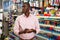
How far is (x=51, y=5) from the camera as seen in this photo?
7.92 ft

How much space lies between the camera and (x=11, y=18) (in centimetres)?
268

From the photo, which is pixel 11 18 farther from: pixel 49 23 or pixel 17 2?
pixel 49 23

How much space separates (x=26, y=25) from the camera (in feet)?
8.26

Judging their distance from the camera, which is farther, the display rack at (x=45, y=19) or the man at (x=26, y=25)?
the man at (x=26, y=25)

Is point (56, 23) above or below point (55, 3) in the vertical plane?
below

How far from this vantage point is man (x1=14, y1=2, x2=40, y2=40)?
2.52m

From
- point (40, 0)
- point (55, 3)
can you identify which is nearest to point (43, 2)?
point (40, 0)

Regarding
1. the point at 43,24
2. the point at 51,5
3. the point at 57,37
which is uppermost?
the point at 51,5

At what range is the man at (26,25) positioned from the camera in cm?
252

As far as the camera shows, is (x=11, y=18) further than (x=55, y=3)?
Yes

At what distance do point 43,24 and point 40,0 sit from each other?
1.36 feet

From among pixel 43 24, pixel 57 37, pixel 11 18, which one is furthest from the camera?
pixel 11 18

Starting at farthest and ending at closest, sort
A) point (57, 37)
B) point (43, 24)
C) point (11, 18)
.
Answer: point (11, 18) → point (43, 24) → point (57, 37)

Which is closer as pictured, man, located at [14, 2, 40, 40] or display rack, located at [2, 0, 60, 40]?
display rack, located at [2, 0, 60, 40]
